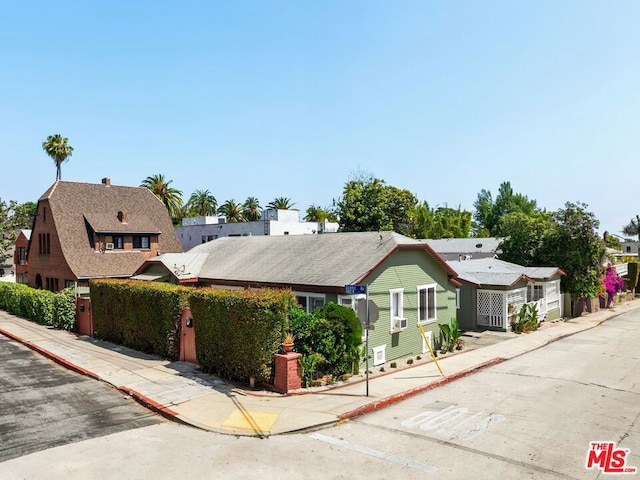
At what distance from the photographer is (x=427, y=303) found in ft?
67.1

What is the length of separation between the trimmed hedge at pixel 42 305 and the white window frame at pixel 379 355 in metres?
16.5

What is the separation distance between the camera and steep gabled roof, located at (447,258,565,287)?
26938 mm

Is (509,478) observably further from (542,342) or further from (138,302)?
(542,342)

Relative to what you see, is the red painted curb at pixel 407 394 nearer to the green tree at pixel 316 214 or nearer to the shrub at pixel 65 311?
the shrub at pixel 65 311

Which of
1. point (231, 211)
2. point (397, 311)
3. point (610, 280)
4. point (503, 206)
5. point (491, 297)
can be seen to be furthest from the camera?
point (503, 206)

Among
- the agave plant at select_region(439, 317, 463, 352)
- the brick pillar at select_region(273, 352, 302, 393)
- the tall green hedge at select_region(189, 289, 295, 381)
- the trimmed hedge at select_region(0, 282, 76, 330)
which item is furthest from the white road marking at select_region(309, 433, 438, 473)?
the trimmed hedge at select_region(0, 282, 76, 330)

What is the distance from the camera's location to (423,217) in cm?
7406

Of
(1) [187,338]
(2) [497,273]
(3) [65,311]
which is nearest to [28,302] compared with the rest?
(3) [65,311]

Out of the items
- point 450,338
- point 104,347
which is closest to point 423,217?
point 450,338

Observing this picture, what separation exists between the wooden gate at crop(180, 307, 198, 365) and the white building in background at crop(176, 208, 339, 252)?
3100 centimetres

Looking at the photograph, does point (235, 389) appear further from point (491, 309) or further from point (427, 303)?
point (491, 309)

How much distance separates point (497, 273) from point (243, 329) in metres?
19.2

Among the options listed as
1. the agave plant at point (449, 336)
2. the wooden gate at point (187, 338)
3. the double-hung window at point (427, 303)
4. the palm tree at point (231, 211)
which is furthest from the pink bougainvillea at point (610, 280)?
the palm tree at point (231, 211)

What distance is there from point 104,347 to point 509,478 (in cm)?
1740
